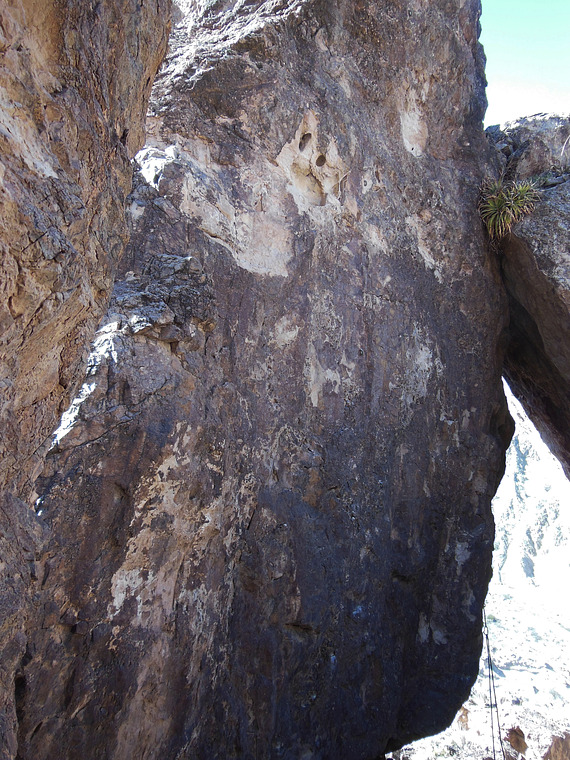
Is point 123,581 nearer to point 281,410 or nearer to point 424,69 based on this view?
point 281,410

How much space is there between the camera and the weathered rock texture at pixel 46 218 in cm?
234

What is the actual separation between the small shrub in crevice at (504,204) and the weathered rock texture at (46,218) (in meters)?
7.65

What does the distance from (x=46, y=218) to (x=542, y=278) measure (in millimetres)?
8537

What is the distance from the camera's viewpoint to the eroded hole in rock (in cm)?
771

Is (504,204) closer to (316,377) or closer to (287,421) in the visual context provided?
(316,377)

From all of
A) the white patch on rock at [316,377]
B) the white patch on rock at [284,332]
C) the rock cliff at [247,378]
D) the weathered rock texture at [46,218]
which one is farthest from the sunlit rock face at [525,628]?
the weathered rock texture at [46,218]

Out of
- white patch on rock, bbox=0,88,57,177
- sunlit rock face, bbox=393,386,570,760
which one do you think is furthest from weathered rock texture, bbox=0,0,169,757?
sunlit rock face, bbox=393,386,570,760

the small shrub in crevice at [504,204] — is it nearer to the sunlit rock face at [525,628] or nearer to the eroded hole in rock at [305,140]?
the eroded hole in rock at [305,140]

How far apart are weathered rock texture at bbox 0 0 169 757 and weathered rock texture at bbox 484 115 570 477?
300 inches

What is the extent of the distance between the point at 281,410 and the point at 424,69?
6544mm

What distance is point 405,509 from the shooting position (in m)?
8.20

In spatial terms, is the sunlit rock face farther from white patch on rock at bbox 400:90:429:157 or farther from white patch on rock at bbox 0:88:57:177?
white patch on rock at bbox 0:88:57:177

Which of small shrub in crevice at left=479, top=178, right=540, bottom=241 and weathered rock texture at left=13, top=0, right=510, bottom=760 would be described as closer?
weathered rock texture at left=13, top=0, right=510, bottom=760

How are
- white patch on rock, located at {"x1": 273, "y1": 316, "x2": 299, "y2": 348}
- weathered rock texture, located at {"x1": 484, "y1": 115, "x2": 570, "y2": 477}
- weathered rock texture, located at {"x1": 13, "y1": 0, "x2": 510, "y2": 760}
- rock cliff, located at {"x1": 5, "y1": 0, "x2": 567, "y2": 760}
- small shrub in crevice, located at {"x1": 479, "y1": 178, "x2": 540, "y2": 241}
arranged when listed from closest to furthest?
rock cliff, located at {"x1": 5, "y1": 0, "x2": 567, "y2": 760}
weathered rock texture, located at {"x1": 13, "y1": 0, "x2": 510, "y2": 760}
white patch on rock, located at {"x1": 273, "y1": 316, "x2": 299, "y2": 348}
weathered rock texture, located at {"x1": 484, "y1": 115, "x2": 570, "y2": 477}
small shrub in crevice, located at {"x1": 479, "y1": 178, "x2": 540, "y2": 241}
